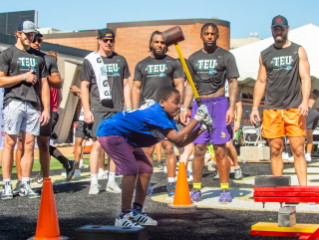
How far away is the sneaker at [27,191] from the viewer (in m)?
5.81

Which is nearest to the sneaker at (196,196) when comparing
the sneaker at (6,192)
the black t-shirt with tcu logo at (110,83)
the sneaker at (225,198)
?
the sneaker at (225,198)

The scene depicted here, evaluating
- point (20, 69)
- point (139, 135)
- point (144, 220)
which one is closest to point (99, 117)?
point (20, 69)

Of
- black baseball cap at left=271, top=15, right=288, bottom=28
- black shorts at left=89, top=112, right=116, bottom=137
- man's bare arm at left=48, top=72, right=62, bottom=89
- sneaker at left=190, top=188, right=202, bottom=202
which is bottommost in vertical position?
sneaker at left=190, top=188, right=202, bottom=202

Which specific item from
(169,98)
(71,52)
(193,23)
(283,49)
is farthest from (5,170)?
(193,23)

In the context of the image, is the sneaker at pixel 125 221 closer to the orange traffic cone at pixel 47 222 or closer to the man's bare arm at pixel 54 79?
the orange traffic cone at pixel 47 222

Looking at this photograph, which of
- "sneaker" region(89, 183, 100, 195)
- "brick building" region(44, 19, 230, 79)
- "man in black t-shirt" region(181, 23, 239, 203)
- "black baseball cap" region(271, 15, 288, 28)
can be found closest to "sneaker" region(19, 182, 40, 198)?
"sneaker" region(89, 183, 100, 195)

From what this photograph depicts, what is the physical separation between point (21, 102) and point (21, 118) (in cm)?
20

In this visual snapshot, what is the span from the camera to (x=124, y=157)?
4.35 m

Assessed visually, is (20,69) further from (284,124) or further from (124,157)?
(284,124)

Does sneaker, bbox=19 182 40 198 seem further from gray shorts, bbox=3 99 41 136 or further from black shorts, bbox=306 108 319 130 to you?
black shorts, bbox=306 108 319 130

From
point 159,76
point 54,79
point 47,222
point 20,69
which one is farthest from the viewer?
point 54,79

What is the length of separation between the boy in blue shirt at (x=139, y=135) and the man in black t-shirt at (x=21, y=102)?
1.74 m

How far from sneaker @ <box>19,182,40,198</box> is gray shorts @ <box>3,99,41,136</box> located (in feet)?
2.16

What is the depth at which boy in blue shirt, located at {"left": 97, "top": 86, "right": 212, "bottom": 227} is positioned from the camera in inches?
165
